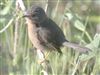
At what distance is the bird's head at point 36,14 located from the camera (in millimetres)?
5566

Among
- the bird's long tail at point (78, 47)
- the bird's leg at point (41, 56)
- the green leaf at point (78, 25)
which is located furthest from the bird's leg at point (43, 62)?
the green leaf at point (78, 25)

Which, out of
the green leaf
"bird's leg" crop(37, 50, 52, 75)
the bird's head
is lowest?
"bird's leg" crop(37, 50, 52, 75)

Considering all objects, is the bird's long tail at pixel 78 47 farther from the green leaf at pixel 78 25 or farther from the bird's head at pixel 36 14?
the bird's head at pixel 36 14

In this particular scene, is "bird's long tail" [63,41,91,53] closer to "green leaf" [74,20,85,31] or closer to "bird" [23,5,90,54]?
"bird" [23,5,90,54]

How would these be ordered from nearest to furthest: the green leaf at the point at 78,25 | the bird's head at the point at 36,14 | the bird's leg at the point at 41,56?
the bird's head at the point at 36,14 < the bird's leg at the point at 41,56 < the green leaf at the point at 78,25

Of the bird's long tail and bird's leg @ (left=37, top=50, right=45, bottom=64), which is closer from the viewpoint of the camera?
the bird's long tail

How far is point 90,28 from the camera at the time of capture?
7.17 metres

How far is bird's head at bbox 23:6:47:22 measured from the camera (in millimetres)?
5566

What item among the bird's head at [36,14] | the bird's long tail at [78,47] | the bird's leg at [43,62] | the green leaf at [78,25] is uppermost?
the bird's head at [36,14]

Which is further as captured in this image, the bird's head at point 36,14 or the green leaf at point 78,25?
the green leaf at point 78,25

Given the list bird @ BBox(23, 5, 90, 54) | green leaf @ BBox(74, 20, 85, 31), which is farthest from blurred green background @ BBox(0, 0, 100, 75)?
bird @ BBox(23, 5, 90, 54)

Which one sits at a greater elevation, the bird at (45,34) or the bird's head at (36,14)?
the bird's head at (36,14)

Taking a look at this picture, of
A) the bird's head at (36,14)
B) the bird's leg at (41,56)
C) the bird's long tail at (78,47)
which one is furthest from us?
the bird's leg at (41,56)

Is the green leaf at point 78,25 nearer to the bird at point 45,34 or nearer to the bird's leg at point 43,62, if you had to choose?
the bird at point 45,34
